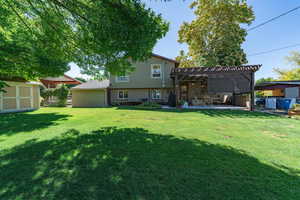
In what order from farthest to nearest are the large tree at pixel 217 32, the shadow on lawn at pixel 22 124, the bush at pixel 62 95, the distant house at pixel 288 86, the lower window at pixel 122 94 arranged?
the bush at pixel 62 95 < the large tree at pixel 217 32 < the lower window at pixel 122 94 < the distant house at pixel 288 86 < the shadow on lawn at pixel 22 124

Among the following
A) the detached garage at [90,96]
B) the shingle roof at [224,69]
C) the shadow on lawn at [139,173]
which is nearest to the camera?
the shadow on lawn at [139,173]

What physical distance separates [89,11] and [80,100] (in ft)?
47.1

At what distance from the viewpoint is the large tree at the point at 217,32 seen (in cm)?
1602

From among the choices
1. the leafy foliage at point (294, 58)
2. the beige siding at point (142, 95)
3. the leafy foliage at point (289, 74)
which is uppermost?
the leafy foliage at point (294, 58)

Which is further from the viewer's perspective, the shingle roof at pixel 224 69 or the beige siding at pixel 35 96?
the beige siding at pixel 35 96

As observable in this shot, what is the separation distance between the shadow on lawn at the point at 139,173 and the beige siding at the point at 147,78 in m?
11.6

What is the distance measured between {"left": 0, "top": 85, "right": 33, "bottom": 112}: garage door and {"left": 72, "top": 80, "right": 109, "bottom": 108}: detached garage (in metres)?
4.04

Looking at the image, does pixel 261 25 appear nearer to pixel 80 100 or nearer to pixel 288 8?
pixel 288 8

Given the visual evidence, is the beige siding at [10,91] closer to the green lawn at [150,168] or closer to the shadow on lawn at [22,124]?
the shadow on lawn at [22,124]

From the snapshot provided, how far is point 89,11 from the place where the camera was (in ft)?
10.9

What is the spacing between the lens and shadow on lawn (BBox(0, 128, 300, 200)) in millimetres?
1758

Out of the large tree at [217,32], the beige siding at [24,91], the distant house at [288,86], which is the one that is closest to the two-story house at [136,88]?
the beige siding at [24,91]

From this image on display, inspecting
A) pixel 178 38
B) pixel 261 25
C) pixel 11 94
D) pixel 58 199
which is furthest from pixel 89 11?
pixel 178 38

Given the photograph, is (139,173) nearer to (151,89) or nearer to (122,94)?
(151,89)
